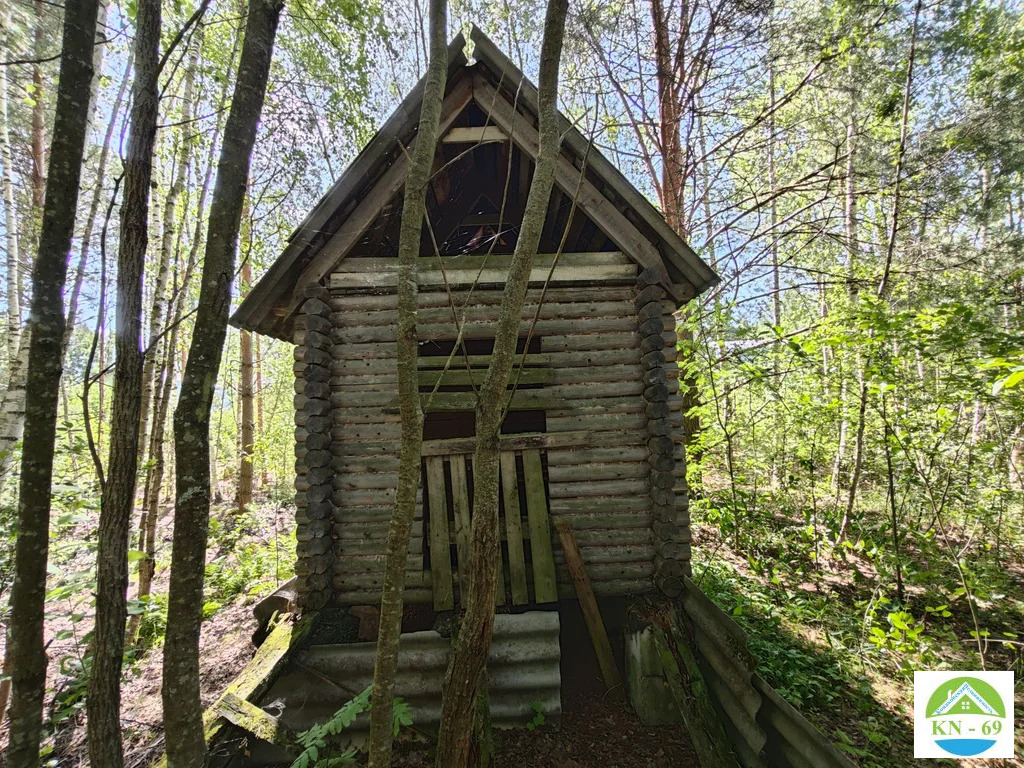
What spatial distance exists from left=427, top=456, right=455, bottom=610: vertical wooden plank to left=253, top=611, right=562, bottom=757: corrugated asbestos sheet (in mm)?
509

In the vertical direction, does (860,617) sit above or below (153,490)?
below

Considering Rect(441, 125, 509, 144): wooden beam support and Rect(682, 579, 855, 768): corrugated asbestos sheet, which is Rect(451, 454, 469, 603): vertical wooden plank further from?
Rect(441, 125, 509, 144): wooden beam support

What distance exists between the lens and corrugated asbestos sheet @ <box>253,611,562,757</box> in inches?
161

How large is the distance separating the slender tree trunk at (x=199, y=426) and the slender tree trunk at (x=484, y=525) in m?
1.42

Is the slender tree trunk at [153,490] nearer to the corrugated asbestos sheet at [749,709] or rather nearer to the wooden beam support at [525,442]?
the wooden beam support at [525,442]

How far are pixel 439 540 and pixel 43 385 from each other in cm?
368

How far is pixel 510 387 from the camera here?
5.26 meters

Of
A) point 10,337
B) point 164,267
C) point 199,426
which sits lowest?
point 199,426

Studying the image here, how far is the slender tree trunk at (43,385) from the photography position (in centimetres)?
203

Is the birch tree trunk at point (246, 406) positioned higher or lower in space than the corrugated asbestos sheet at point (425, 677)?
higher

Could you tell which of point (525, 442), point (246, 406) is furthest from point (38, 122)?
point (525, 442)

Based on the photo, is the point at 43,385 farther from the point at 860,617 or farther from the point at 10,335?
the point at 860,617

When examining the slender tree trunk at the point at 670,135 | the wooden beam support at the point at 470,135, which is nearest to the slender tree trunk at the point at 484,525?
the wooden beam support at the point at 470,135

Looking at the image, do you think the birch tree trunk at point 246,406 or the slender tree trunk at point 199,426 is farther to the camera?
the birch tree trunk at point 246,406
